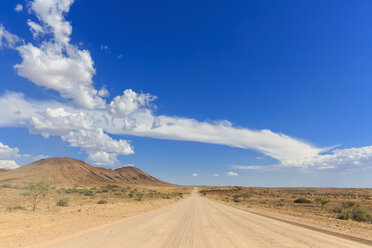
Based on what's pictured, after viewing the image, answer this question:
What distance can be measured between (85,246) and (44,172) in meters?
105

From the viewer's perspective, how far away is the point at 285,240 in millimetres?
11234

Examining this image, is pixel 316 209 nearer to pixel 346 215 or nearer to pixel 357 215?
pixel 346 215

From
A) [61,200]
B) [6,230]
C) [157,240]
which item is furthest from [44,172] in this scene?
[157,240]

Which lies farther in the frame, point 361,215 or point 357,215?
point 357,215

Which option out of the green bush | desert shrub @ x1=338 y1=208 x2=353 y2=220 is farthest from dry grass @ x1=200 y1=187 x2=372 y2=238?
the green bush

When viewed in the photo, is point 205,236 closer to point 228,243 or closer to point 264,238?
point 228,243

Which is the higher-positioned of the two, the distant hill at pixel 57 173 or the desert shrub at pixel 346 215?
the distant hill at pixel 57 173

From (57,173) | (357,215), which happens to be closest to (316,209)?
(357,215)

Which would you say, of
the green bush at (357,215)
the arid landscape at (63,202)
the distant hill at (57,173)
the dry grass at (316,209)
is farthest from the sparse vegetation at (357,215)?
the distant hill at (57,173)

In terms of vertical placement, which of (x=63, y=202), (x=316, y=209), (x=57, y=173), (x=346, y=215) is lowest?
(x=316, y=209)

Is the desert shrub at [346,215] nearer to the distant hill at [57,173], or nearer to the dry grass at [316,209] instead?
the dry grass at [316,209]

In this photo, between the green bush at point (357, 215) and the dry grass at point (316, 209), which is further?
the green bush at point (357, 215)

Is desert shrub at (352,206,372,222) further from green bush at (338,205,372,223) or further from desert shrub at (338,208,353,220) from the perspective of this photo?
→ desert shrub at (338,208,353,220)

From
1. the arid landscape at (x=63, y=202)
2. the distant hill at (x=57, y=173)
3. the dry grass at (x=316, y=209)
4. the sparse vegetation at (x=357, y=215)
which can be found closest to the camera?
the arid landscape at (x=63, y=202)
